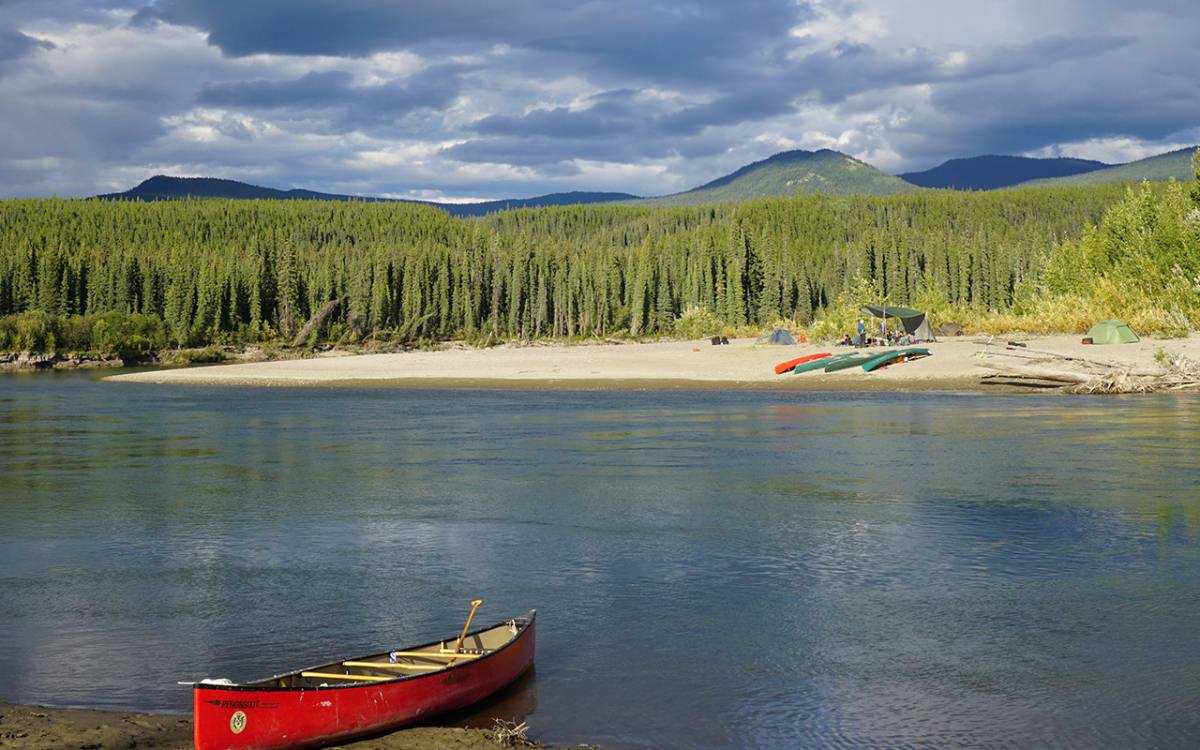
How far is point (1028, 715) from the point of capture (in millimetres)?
11562

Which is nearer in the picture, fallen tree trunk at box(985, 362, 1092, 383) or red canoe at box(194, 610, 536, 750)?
red canoe at box(194, 610, 536, 750)

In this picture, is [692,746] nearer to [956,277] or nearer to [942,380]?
[942,380]

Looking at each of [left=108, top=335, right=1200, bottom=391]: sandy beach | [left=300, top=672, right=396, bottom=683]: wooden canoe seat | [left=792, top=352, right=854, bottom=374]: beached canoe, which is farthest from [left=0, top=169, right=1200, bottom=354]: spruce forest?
[left=300, top=672, right=396, bottom=683]: wooden canoe seat

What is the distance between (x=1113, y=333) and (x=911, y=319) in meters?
16.0

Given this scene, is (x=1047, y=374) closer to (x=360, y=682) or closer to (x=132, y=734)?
(x=360, y=682)

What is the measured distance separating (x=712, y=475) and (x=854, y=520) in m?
7.15

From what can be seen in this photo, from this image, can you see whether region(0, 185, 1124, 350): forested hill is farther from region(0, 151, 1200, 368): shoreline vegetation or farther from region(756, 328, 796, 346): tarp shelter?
region(756, 328, 796, 346): tarp shelter

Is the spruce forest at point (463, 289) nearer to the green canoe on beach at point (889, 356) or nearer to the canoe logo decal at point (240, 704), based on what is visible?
the green canoe on beach at point (889, 356)

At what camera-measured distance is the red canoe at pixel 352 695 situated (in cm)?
982

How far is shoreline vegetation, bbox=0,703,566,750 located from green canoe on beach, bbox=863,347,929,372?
5298 centimetres

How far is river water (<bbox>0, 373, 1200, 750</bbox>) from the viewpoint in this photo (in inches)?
478

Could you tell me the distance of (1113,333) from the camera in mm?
62438

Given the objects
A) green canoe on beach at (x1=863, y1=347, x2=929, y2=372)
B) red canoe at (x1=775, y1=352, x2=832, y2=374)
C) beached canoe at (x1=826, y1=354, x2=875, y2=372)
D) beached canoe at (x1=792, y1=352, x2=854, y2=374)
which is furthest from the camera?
red canoe at (x1=775, y1=352, x2=832, y2=374)

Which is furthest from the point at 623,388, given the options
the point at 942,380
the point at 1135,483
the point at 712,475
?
the point at 1135,483
